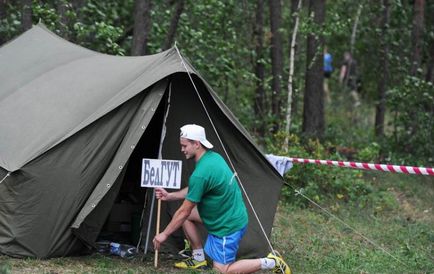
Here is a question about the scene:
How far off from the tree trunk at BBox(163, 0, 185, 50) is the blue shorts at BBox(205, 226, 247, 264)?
22.0 ft

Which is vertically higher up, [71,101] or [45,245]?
[71,101]

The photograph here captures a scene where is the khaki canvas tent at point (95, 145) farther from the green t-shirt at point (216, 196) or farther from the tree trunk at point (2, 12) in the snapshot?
the tree trunk at point (2, 12)

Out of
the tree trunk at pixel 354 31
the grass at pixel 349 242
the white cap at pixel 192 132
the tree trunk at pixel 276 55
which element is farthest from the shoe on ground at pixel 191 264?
the tree trunk at pixel 354 31

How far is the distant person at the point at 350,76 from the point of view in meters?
20.8

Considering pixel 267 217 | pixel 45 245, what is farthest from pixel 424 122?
pixel 45 245

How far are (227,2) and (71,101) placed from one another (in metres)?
6.96

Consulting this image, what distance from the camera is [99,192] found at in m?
8.07

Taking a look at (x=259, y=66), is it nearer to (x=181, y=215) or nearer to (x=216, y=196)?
(x=216, y=196)

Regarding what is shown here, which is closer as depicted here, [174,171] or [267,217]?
[174,171]

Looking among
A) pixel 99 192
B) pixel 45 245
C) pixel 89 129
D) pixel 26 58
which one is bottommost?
pixel 45 245

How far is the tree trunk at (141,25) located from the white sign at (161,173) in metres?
5.15

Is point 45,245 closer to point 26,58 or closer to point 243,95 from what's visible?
point 26,58

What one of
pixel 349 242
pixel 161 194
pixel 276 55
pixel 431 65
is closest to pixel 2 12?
pixel 276 55

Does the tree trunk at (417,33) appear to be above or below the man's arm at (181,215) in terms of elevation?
above
